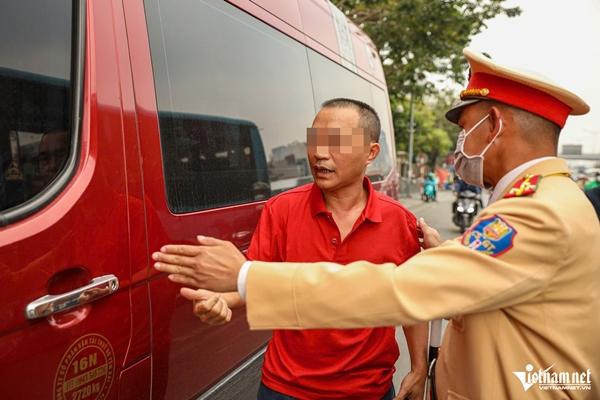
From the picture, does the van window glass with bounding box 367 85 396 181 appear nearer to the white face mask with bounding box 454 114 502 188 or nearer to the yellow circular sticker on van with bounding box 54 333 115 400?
the white face mask with bounding box 454 114 502 188

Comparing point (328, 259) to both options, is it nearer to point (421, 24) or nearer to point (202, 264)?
point (202, 264)

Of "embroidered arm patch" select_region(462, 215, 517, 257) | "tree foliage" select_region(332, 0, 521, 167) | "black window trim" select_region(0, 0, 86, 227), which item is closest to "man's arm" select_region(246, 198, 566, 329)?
"embroidered arm patch" select_region(462, 215, 517, 257)

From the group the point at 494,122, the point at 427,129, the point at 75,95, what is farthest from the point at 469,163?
the point at 427,129

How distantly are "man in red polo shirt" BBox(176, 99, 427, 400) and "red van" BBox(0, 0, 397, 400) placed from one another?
1.08 ft

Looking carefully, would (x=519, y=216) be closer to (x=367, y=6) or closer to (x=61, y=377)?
(x=61, y=377)

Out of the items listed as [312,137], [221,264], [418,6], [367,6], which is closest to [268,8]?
[312,137]

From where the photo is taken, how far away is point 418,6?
10102mm

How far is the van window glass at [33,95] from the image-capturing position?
1123 millimetres

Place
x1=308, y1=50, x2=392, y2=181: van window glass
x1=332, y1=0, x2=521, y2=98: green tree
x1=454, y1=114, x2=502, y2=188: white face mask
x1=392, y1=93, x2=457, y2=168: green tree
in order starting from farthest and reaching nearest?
x1=392, y1=93, x2=457, y2=168: green tree, x1=332, y1=0, x2=521, y2=98: green tree, x1=308, y1=50, x2=392, y2=181: van window glass, x1=454, y1=114, x2=502, y2=188: white face mask

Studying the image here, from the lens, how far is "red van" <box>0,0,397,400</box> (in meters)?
1.12

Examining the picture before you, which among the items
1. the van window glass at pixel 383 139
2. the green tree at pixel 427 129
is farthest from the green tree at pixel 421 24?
the green tree at pixel 427 129

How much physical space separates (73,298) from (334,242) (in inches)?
32.0

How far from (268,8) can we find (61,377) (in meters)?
2.07

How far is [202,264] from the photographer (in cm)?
103
